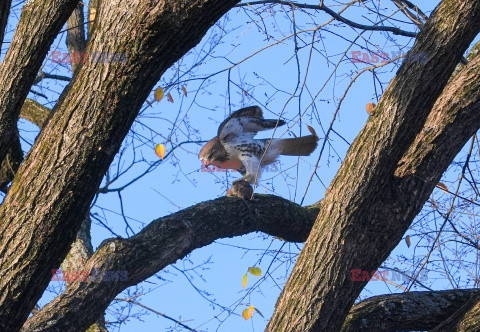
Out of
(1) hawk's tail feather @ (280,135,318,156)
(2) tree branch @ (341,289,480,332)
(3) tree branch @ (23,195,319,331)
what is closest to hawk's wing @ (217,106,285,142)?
(1) hawk's tail feather @ (280,135,318,156)

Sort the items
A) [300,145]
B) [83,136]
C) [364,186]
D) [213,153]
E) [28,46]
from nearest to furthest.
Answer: [83,136] < [28,46] < [364,186] < [300,145] < [213,153]

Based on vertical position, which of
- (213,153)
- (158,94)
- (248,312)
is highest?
(213,153)

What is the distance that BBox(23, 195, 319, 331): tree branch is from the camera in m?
2.93

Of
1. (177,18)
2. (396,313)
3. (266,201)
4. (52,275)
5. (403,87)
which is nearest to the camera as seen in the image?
(177,18)

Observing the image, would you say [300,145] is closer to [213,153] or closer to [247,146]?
[247,146]

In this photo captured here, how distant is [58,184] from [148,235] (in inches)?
43.2

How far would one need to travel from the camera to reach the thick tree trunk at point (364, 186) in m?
2.86

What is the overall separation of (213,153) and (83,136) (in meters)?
2.46

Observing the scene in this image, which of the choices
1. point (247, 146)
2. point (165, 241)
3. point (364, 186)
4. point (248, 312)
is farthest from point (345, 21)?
point (248, 312)

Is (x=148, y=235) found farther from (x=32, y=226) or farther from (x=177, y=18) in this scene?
(x=177, y=18)

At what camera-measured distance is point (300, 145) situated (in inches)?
178

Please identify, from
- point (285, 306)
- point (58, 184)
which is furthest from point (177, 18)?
point (285, 306)

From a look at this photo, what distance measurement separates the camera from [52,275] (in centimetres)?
251

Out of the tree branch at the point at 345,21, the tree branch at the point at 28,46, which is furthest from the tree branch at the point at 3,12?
the tree branch at the point at 345,21
